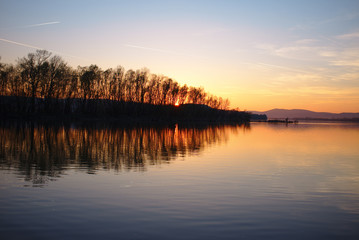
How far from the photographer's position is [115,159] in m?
20.5

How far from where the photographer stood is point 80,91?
4274 inches

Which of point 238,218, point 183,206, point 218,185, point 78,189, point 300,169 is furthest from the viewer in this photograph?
point 300,169

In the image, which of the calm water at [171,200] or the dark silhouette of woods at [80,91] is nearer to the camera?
the calm water at [171,200]

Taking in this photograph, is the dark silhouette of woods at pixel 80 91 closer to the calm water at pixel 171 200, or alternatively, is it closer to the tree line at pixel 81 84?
the tree line at pixel 81 84

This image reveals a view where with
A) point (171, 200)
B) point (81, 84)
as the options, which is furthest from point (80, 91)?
point (171, 200)

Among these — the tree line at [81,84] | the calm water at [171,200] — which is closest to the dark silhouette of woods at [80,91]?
the tree line at [81,84]

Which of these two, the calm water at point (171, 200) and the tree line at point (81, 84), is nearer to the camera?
the calm water at point (171, 200)

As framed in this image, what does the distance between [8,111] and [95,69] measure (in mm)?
37002

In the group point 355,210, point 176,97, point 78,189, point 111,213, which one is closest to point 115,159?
point 78,189

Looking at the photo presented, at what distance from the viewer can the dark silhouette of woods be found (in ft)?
281

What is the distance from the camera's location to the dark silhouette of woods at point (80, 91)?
85.5 metres

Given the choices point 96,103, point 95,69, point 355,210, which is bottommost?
point 355,210

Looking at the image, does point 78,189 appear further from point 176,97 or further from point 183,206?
point 176,97

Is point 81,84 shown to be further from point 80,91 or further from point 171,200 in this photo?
point 171,200
